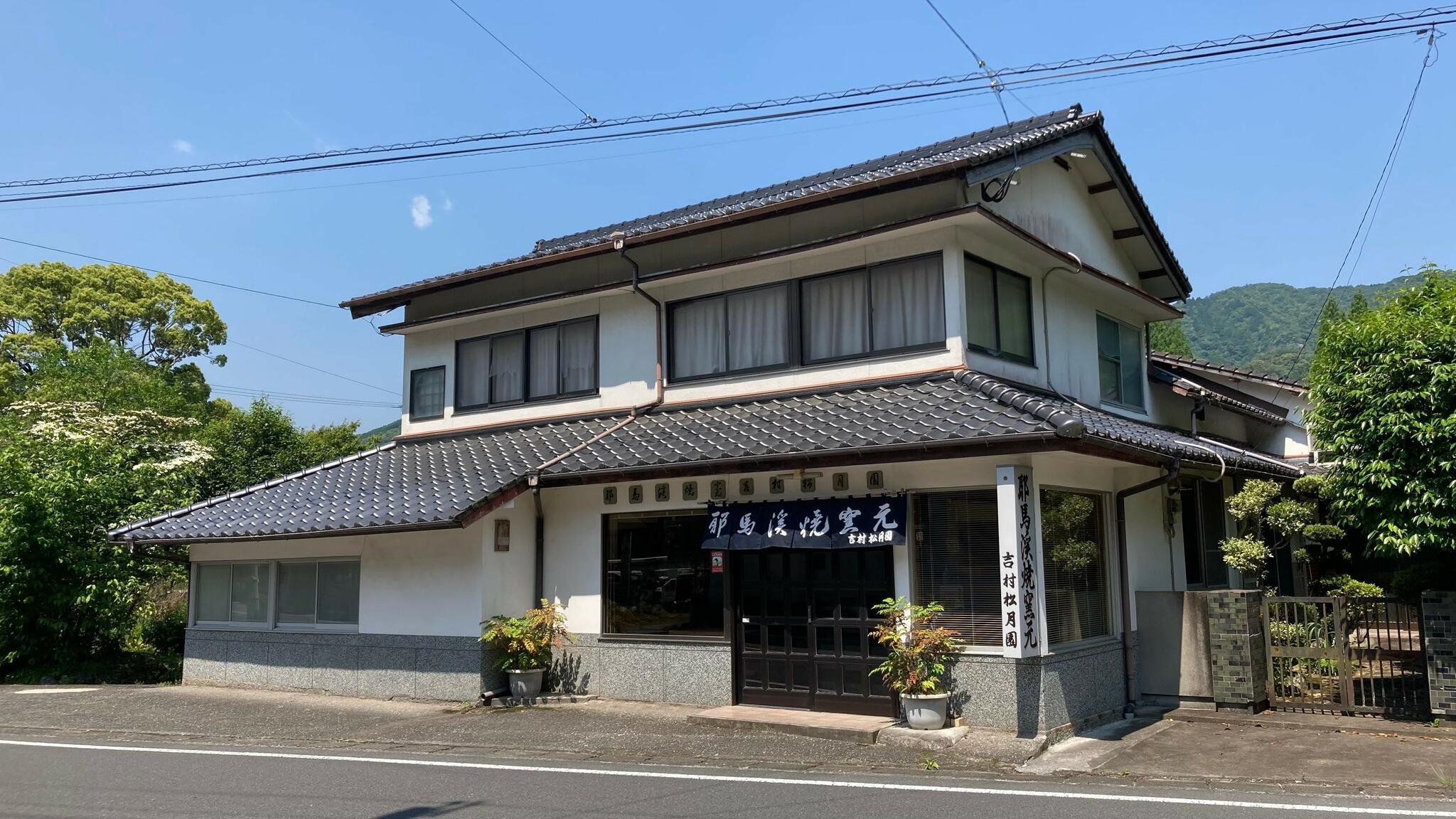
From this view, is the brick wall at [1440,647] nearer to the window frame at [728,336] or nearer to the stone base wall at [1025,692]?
the stone base wall at [1025,692]

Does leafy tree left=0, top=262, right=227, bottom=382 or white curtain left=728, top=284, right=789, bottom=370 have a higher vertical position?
leafy tree left=0, top=262, right=227, bottom=382

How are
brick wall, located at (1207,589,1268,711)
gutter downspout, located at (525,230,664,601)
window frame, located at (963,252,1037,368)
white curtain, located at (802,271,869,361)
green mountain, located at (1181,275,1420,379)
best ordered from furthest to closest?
green mountain, located at (1181,275,1420,379), gutter downspout, located at (525,230,664,601), white curtain, located at (802,271,869,361), window frame, located at (963,252,1037,368), brick wall, located at (1207,589,1268,711)

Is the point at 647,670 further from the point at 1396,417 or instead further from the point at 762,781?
the point at 1396,417

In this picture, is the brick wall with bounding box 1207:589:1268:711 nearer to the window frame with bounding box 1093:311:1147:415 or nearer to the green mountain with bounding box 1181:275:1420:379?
the window frame with bounding box 1093:311:1147:415

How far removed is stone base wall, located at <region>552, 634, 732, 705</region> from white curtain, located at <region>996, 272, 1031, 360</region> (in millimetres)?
5416

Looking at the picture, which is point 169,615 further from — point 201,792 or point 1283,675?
point 1283,675

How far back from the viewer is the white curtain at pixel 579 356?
15.7m

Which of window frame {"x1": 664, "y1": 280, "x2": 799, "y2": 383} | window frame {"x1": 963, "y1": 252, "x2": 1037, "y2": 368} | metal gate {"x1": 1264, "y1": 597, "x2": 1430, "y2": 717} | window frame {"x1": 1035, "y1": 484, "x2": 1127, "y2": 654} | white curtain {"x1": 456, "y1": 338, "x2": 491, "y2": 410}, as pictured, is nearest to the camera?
metal gate {"x1": 1264, "y1": 597, "x2": 1430, "y2": 717}

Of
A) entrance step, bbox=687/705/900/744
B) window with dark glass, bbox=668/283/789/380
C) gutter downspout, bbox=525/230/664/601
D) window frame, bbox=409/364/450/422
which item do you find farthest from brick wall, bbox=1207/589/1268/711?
window frame, bbox=409/364/450/422

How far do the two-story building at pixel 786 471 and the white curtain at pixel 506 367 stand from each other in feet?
0.18

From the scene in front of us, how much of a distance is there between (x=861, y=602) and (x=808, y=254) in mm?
4652

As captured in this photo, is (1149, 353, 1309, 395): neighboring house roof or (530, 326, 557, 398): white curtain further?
(1149, 353, 1309, 395): neighboring house roof

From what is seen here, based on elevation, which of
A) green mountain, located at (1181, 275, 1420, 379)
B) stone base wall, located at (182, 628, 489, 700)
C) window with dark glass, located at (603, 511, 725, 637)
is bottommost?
stone base wall, located at (182, 628, 489, 700)

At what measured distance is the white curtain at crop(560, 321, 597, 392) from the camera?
15.7 m
